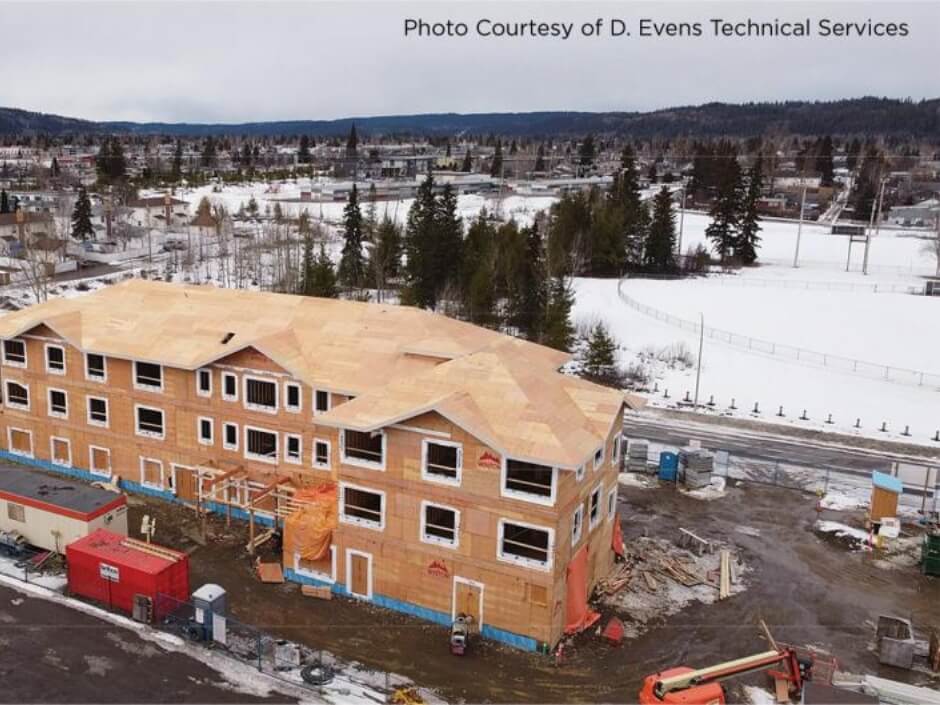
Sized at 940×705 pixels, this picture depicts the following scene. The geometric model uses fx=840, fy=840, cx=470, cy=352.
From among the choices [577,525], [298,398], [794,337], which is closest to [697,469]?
[577,525]

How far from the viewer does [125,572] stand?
31.7m

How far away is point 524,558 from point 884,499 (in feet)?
70.4

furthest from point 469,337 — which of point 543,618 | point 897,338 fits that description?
point 897,338

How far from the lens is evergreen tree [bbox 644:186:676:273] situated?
3851 inches

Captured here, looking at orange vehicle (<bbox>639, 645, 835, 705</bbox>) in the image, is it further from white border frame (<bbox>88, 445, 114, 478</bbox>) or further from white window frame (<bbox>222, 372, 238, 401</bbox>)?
white border frame (<bbox>88, 445, 114, 478</bbox>)

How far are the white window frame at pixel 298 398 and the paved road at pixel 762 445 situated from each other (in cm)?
2362

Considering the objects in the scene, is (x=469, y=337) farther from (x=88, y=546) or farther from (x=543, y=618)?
(x=88, y=546)

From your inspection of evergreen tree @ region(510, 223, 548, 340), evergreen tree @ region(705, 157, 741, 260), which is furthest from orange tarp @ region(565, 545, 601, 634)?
evergreen tree @ region(705, 157, 741, 260)

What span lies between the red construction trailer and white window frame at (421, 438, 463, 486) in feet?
33.0

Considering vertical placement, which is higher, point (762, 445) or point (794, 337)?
point (794, 337)

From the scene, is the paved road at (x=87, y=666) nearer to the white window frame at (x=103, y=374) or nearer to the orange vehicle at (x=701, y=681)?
the orange vehicle at (x=701, y=681)

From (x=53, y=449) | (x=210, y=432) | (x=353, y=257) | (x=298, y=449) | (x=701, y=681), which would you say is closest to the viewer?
(x=701, y=681)

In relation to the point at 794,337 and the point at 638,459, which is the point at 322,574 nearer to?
the point at 638,459

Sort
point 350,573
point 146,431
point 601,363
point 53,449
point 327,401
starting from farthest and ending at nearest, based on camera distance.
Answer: point 601,363 < point 53,449 < point 146,431 < point 327,401 < point 350,573
